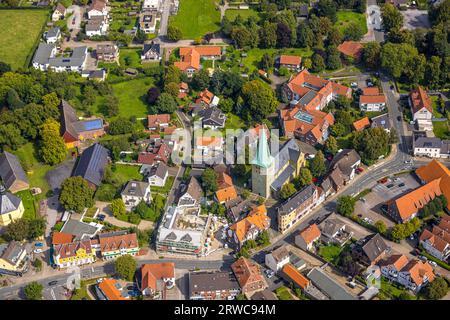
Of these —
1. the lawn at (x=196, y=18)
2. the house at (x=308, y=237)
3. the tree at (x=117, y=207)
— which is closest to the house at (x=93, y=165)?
the tree at (x=117, y=207)

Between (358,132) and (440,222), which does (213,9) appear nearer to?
(358,132)

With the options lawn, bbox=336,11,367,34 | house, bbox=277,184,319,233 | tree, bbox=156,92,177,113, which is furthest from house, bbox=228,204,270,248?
lawn, bbox=336,11,367,34

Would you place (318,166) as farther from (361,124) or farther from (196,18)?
Result: (196,18)

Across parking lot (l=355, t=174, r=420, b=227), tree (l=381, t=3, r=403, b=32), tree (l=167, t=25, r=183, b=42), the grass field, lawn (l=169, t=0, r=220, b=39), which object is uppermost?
tree (l=381, t=3, r=403, b=32)

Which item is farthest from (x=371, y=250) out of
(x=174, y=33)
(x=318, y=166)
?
(x=174, y=33)

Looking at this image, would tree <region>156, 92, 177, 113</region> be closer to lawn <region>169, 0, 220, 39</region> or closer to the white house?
lawn <region>169, 0, 220, 39</region>

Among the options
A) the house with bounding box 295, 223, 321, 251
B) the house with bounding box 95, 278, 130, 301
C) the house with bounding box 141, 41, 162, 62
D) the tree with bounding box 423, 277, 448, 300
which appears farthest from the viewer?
the house with bounding box 141, 41, 162, 62
